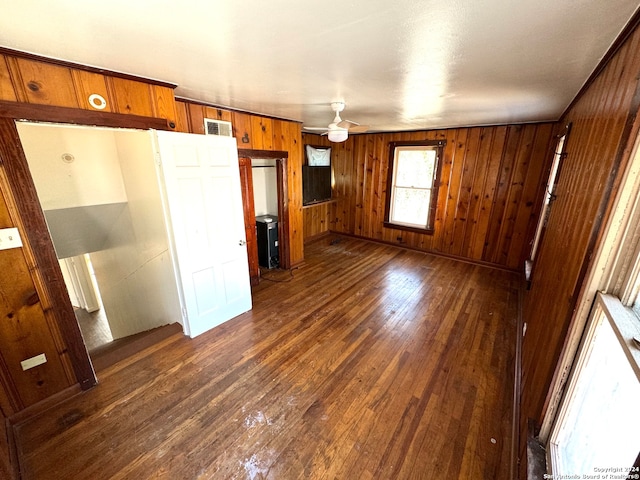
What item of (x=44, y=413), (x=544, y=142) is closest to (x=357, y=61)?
(x=44, y=413)

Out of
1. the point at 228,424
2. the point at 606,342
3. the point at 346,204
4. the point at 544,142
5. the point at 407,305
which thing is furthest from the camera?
the point at 346,204

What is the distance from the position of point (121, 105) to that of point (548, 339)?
315cm

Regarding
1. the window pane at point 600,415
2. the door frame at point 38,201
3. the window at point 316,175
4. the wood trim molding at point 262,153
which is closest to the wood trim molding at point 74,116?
the door frame at point 38,201

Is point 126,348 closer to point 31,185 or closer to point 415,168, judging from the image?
point 31,185

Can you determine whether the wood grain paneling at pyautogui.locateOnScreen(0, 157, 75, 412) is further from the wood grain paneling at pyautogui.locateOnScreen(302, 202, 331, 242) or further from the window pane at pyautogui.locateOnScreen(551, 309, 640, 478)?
the wood grain paneling at pyautogui.locateOnScreen(302, 202, 331, 242)

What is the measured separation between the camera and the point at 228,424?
179cm

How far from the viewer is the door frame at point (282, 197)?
11.2ft

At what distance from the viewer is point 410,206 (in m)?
5.18

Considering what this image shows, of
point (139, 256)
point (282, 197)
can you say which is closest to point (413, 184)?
point (282, 197)

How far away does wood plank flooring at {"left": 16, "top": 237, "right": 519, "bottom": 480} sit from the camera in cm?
155

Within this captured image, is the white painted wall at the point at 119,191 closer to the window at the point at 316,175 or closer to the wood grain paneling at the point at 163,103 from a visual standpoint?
the wood grain paneling at the point at 163,103

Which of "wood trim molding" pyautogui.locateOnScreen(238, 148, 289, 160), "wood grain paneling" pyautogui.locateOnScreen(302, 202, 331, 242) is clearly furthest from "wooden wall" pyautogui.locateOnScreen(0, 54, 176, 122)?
"wood grain paneling" pyautogui.locateOnScreen(302, 202, 331, 242)

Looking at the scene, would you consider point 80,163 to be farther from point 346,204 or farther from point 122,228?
point 346,204

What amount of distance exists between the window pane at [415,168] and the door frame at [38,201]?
14.1 ft
